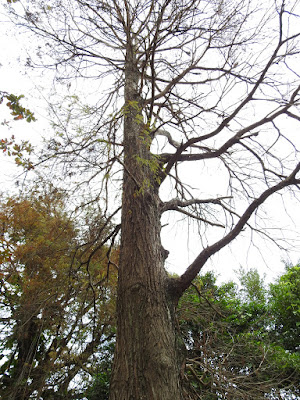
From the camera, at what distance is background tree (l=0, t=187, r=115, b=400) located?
3609 millimetres

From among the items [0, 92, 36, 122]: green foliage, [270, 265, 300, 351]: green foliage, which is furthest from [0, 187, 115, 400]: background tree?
[270, 265, 300, 351]: green foliage

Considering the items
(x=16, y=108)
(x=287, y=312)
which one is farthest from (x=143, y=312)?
(x=287, y=312)

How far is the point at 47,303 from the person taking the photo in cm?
341

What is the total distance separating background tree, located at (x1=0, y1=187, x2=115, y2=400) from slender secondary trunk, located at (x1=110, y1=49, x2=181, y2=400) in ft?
4.41

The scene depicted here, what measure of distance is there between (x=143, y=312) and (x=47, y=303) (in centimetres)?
226

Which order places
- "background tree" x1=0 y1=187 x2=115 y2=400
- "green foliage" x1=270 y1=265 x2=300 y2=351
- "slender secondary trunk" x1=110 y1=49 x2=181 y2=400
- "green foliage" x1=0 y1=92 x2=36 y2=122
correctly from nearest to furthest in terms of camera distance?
"slender secondary trunk" x1=110 y1=49 x2=181 y2=400
"green foliage" x1=0 y1=92 x2=36 y2=122
"background tree" x1=0 y1=187 x2=115 y2=400
"green foliage" x1=270 y1=265 x2=300 y2=351

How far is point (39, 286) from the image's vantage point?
402 cm

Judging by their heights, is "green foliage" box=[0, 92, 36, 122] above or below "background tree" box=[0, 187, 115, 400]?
above

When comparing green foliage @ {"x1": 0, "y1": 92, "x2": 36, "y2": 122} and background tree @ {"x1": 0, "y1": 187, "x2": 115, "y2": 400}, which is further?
background tree @ {"x1": 0, "y1": 187, "x2": 115, "y2": 400}

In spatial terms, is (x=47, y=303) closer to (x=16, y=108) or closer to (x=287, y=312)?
(x=16, y=108)

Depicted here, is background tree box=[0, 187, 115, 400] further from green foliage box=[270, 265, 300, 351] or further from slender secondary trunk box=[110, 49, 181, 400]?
green foliage box=[270, 265, 300, 351]

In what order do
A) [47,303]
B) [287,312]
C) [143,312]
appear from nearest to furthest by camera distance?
[143,312] < [47,303] < [287,312]

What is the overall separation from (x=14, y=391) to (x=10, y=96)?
3.38m

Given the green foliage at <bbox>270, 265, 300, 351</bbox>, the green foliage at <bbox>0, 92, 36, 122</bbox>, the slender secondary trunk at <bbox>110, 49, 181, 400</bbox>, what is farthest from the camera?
the green foliage at <bbox>270, 265, 300, 351</bbox>
